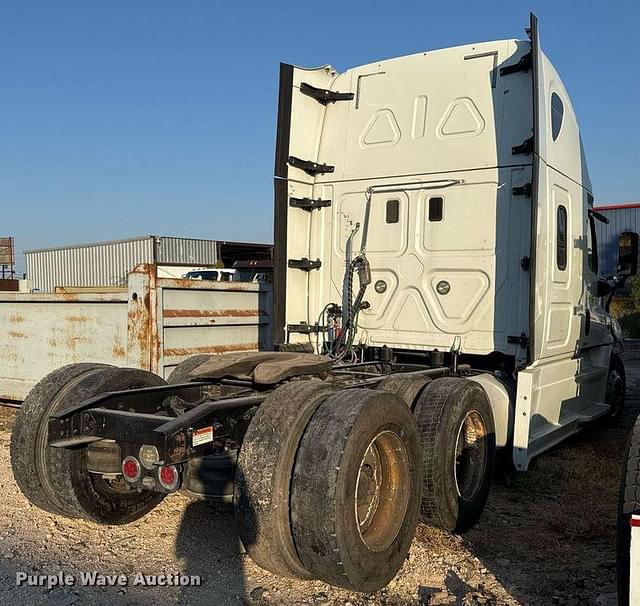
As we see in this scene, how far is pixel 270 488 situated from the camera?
10.8 ft

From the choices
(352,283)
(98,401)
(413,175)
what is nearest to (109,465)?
(98,401)

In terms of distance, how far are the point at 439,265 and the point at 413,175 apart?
0.86 meters

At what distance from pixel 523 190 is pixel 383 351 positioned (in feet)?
6.24

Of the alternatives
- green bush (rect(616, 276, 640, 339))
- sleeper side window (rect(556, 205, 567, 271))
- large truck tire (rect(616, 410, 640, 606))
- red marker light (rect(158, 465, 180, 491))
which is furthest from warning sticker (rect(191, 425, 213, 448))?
green bush (rect(616, 276, 640, 339))

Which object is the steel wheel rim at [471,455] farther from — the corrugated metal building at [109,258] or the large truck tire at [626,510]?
the corrugated metal building at [109,258]

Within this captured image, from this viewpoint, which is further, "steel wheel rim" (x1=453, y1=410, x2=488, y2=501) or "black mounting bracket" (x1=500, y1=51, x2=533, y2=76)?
"black mounting bracket" (x1=500, y1=51, x2=533, y2=76)

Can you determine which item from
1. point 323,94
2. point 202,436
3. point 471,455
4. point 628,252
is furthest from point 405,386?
point 628,252

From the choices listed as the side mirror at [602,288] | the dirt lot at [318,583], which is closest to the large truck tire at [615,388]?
the side mirror at [602,288]

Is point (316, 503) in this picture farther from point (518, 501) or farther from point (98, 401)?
point (518, 501)

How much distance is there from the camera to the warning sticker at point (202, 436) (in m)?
3.64

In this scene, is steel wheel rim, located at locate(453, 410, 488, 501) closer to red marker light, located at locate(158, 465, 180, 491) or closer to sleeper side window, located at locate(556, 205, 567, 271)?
sleeper side window, located at locate(556, 205, 567, 271)

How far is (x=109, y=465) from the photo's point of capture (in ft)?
13.4

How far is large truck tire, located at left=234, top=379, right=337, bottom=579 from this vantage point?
3.28 m

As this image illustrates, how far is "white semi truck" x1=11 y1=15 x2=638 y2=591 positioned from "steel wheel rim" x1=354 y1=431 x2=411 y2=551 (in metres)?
0.01
